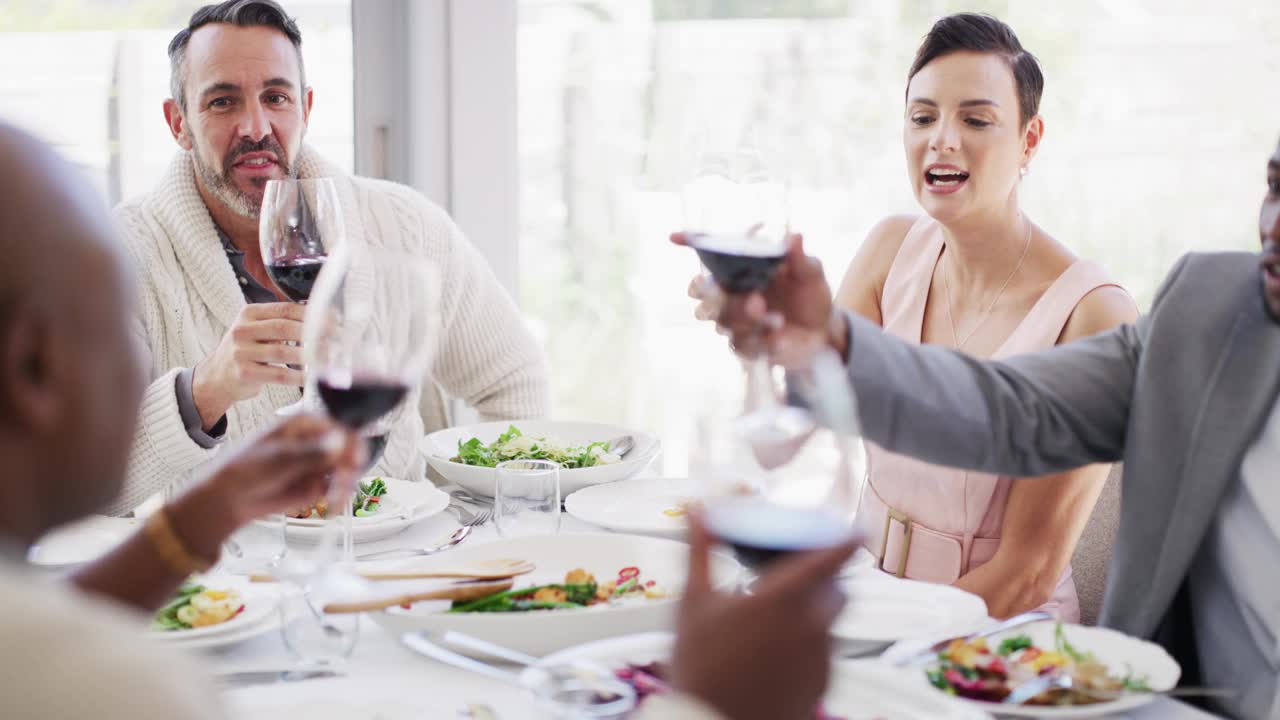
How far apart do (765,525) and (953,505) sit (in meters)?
1.51

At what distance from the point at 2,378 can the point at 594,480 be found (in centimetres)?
140

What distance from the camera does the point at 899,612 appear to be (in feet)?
4.61

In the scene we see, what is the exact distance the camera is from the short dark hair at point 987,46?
2408mm

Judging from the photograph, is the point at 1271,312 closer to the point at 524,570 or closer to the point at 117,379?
the point at 524,570

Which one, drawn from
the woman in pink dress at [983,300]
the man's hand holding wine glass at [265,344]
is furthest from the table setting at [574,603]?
the woman in pink dress at [983,300]

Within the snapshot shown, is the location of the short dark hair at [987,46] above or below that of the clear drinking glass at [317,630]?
above

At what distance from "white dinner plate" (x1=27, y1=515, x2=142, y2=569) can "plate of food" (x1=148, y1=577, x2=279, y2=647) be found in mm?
223

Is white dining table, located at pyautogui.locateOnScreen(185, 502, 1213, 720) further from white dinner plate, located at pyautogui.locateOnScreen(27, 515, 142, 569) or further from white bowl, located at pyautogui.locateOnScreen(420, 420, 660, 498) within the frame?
white bowl, located at pyautogui.locateOnScreen(420, 420, 660, 498)

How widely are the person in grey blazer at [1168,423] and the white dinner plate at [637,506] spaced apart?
0.36 m

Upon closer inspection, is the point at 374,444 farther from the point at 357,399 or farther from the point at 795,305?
the point at 795,305

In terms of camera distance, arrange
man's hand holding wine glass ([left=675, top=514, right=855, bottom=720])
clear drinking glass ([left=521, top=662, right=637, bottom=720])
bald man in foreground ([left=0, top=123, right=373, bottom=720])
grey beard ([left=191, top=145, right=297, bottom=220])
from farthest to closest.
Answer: grey beard ([left=191, top=145, right=297, bottom=220]), clear drinking glass ([left=521, top=662, right=637, bottom=720]), man's hand holding wine glass ([left=675, top=514, right=855, bottom=720]), bald man in foreground ([left=0, top=123, right=373, bottom=720])

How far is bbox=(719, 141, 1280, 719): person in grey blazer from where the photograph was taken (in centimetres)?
146

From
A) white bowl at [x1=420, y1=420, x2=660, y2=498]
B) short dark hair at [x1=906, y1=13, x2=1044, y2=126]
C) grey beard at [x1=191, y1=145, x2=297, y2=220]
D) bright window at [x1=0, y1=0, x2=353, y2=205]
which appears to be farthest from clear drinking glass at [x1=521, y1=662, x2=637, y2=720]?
bright window at [x1=0, y1=0, x2=353, y2=205]

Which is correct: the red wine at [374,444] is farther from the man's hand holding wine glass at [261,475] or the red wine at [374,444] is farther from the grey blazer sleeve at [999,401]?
the grey blazer sleeve at [999,401]
